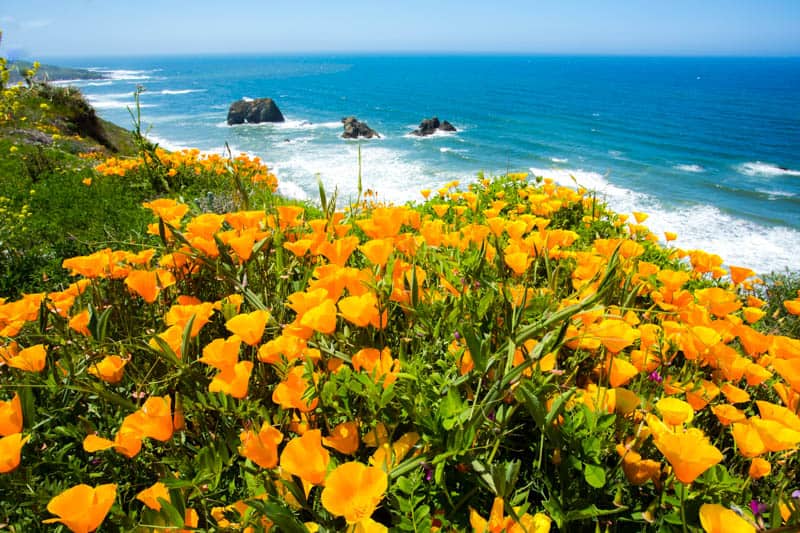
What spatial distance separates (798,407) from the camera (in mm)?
1091

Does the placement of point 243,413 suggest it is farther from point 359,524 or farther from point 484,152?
point 484,152

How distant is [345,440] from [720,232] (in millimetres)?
23670

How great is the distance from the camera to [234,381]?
0.98 meters

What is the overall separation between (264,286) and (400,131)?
146ft

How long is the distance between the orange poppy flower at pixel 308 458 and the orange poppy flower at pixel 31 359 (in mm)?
829

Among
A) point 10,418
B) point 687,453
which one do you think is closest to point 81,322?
point 10,418

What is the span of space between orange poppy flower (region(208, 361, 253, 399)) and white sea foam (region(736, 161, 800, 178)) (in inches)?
1503

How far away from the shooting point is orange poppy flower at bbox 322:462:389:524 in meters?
0.76

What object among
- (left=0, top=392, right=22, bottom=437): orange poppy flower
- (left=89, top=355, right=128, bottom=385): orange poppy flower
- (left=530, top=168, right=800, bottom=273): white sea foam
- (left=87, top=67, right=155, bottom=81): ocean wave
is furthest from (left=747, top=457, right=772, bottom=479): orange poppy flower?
(left=87, top=67, right=155, bottom=81): ocean wave

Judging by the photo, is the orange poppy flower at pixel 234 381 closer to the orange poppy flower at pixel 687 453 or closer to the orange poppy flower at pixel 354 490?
the orange poppy flower at pixel 354 490

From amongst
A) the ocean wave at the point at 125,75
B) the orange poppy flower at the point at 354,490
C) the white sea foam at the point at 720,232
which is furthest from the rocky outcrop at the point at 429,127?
the ocean wave at the point at 125,75

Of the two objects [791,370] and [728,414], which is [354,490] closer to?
[728,414]

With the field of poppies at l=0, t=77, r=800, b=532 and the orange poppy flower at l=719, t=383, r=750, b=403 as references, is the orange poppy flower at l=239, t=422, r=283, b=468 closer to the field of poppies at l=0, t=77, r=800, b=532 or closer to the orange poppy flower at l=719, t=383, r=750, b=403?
the field of poppies at l=0, t=77, r=800, b=532

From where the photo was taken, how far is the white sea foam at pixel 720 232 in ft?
54.2
